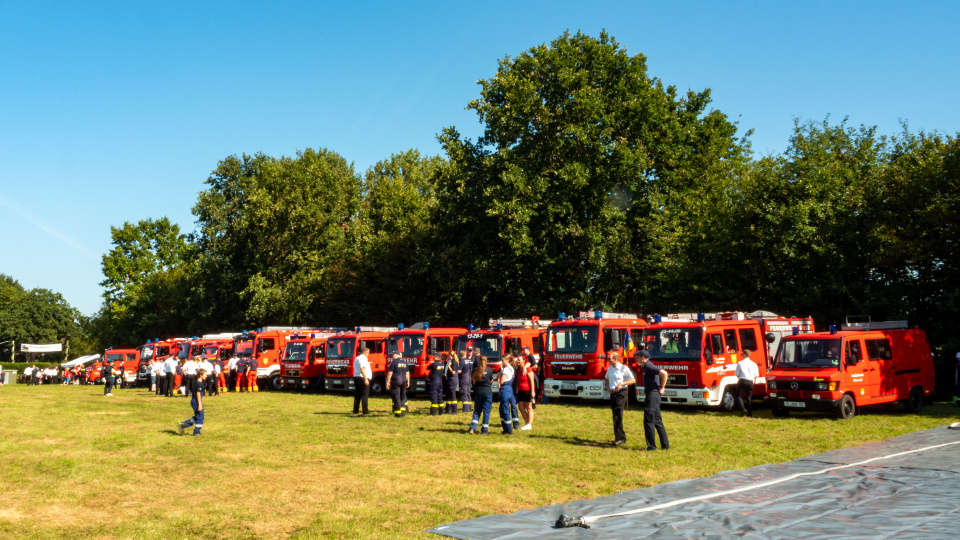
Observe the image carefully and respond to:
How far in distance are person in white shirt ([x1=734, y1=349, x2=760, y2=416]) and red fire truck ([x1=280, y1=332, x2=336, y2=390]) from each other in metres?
17.7

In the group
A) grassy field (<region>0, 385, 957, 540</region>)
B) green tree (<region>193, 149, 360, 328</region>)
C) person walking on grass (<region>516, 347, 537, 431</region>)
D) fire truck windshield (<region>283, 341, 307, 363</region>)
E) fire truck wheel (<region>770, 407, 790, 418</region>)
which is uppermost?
green tree (<region>193, 149, 360, 328</region>)

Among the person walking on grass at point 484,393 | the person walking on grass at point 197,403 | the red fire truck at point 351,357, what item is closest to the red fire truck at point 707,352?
the person walking on grass at point 484,393

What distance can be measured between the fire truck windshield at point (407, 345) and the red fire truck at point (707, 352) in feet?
28.6

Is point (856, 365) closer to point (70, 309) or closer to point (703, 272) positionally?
point (703, 272)

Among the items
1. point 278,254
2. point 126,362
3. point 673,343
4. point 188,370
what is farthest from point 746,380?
point 278,254

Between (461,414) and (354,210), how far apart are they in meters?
48.4

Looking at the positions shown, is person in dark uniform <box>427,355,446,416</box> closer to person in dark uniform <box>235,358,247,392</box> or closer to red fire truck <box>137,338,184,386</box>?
person in dark uniform <box>235,358,247,392</box>

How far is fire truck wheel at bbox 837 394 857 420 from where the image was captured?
1726 centimetres

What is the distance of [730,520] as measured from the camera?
7.90 meters

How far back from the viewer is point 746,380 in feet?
61.4

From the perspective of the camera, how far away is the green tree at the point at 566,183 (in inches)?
1346

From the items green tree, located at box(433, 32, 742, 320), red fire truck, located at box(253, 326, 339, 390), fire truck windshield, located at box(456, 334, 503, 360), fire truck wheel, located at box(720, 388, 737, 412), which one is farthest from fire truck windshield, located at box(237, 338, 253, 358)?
fire truck wheel, located at box(720, 388, 737, 412)

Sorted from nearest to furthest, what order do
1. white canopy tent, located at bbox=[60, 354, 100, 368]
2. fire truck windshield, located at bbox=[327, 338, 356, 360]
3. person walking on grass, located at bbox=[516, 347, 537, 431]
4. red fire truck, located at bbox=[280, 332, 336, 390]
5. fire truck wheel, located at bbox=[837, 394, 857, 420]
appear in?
person walking on grass, located at bbox=[516, 347, 537, 431] < fire truck wheel, located at bbox=[837, 394, 857, 420] < fire truck windshield, located at bbox=[327, 338, 356, 360] < red fire truck, located at bbox=[280, 332, 336, 390] < white canopy tent, located at bbox=[60, 354, 100, 368]

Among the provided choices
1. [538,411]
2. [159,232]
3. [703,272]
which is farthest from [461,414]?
[159,232]
